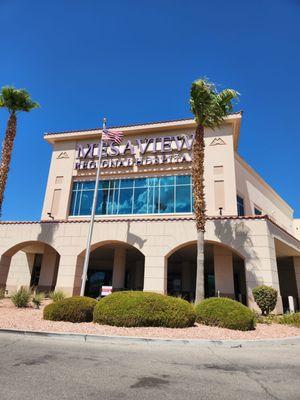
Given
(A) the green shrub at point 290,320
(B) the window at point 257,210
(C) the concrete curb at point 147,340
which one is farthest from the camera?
(B) the window at point 257,210

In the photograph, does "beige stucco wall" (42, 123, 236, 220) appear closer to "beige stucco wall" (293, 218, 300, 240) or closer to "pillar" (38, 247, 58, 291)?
"pillar" (38, 247, 58, 291)

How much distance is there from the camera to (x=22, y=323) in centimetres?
1133

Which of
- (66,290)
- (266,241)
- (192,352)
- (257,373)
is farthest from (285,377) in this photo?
(66,290)

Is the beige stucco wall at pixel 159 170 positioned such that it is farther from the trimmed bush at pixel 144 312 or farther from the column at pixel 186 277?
the trimmed bush at pixel 144 312

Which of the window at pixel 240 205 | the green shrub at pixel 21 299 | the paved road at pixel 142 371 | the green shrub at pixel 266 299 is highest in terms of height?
the window at pixel 240 205

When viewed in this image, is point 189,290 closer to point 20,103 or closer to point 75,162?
point 75,162

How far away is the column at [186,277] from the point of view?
2754 centimetres

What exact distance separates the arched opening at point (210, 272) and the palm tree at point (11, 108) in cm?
1491

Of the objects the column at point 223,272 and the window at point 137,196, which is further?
the window at point 137,196

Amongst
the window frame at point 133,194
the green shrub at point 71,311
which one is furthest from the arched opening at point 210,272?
the green shrub at point 71,311

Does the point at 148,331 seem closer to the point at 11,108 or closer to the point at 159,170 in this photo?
the point at 159,170

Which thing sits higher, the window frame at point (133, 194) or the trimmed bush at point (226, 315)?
the window frame at point (133, 194)

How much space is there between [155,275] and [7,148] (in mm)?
14957

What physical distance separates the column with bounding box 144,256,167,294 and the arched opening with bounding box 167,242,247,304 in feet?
8.04
